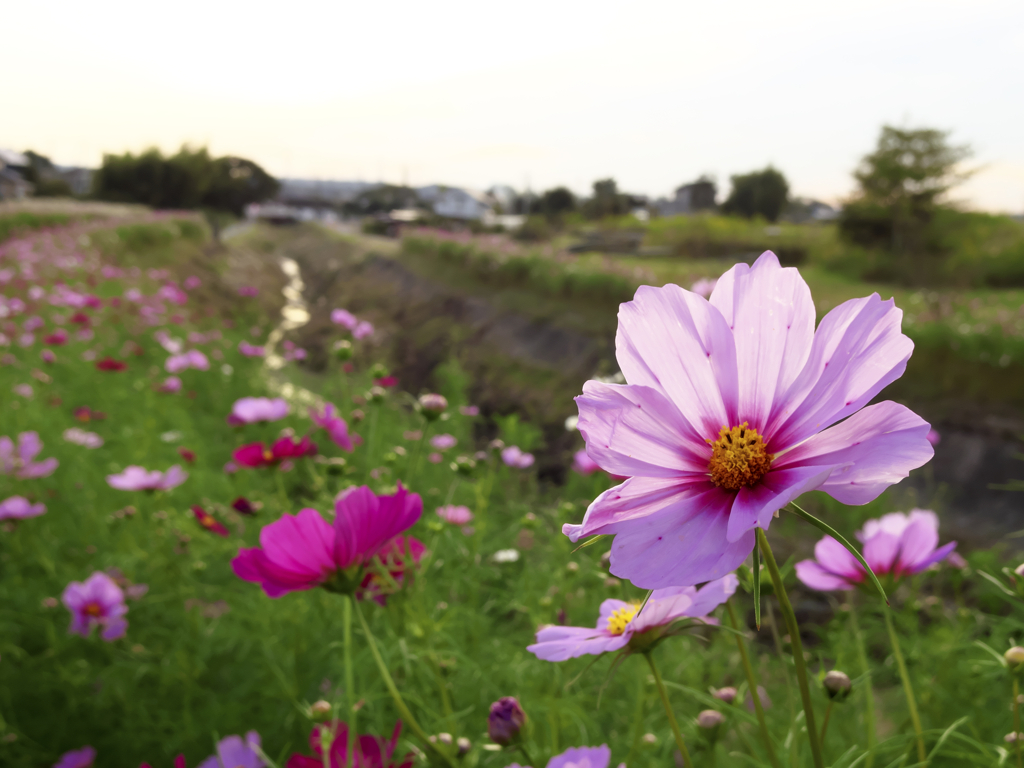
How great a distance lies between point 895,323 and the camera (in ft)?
1.17

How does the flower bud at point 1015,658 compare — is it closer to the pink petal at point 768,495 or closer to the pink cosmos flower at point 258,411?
the pink petal at point 768,495

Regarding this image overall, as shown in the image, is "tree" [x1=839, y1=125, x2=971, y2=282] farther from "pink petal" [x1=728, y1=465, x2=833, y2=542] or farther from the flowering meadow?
"pink petal" [x1=728, y1=465, x2=833, y2=542]

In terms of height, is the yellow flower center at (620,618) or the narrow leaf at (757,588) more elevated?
the narrow leaf at (757,588)

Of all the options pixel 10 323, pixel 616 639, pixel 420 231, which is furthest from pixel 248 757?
pixel 420 231

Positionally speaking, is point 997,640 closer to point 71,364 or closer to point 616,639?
point 616,639

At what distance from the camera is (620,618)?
532 millimetres

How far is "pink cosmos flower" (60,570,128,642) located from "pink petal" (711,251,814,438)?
53.4 inches

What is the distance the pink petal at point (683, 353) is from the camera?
0.39 meters

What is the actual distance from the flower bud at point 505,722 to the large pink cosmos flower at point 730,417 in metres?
0.29

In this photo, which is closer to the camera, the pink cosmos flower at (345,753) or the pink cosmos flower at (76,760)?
the pink cosmos flower at (345,753)

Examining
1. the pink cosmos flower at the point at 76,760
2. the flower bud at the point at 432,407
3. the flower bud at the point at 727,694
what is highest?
the flower bud at the point at 432,407

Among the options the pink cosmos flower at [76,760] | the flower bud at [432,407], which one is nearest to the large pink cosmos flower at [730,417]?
the flower bud at [432,407]

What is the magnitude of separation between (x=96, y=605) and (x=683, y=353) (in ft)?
4.60

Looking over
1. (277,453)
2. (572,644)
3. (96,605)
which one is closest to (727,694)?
(572,644)
